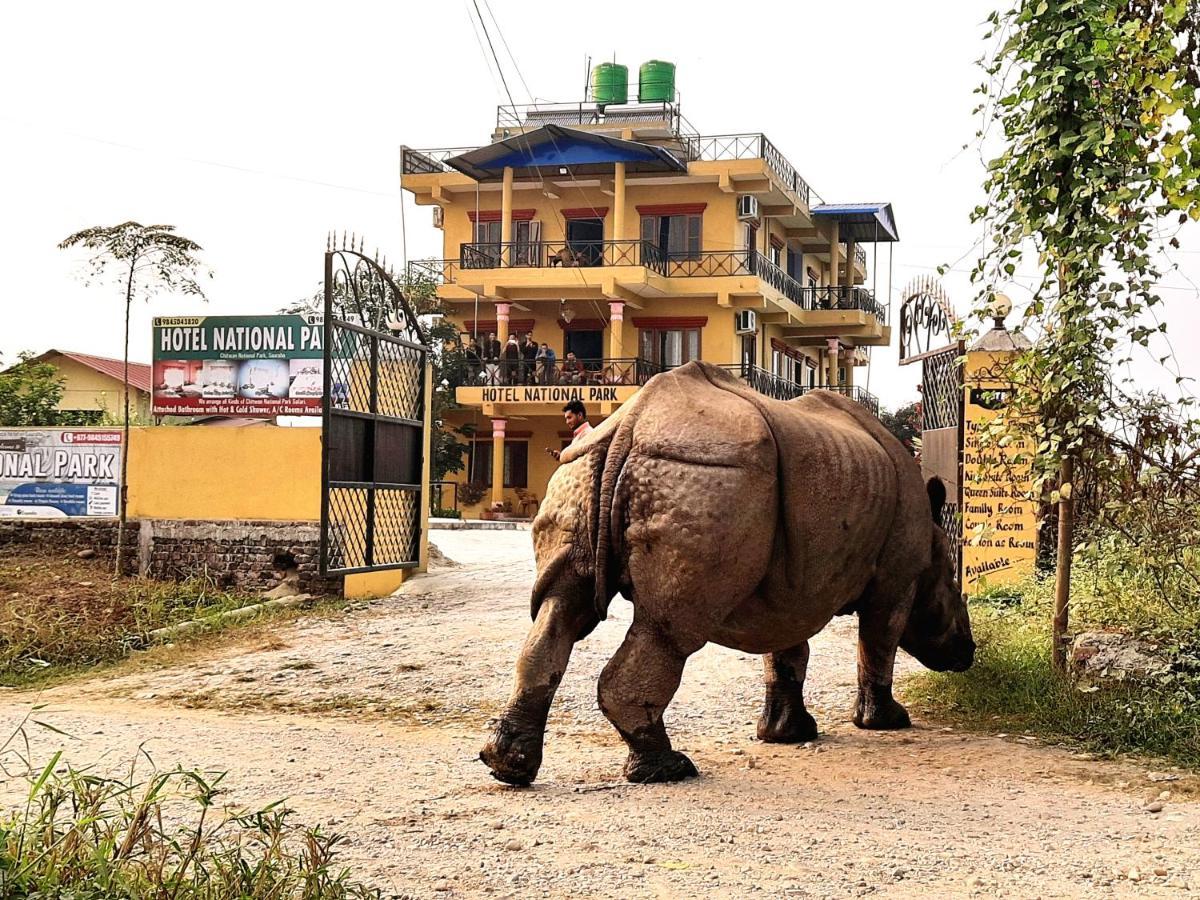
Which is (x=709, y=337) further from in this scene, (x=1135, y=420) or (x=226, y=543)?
(x=1135, y=420)

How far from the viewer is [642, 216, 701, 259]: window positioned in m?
35.2

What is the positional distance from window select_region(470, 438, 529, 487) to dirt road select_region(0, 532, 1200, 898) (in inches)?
1081

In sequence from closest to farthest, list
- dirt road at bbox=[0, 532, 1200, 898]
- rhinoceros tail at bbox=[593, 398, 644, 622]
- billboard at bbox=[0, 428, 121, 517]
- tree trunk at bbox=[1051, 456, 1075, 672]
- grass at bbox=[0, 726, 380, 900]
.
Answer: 1. grass at bbox=[0, 726, 380, 900]
2. dirt road at bbox=[0, 532, 1200, 898]
3. rhinoceros tail at bbox=[593, 398, 644, 622]
4. tree trunk at bbox=[1051, 456, 1075, 672]
5. billboard at bbox=[0, 428, 121, 517]

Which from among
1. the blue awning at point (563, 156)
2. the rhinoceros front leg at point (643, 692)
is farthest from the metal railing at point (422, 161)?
the rhinoceros front leg at point (643, 692)

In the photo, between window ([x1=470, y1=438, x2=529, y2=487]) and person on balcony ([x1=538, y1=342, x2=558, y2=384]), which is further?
window ([x1=470, y1=438, x2=529, y2=487])

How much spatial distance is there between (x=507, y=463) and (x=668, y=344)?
229 inches

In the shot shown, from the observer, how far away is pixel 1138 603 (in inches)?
306

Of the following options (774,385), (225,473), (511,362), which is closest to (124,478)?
(225,473)

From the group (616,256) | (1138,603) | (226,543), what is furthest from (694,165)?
(1138,603)

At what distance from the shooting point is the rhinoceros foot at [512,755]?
5.49m

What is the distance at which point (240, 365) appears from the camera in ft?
47.7

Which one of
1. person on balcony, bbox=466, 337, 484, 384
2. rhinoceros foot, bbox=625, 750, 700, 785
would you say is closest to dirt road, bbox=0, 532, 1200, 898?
rhinoceros foot, bbox=625, 750, 700, 785

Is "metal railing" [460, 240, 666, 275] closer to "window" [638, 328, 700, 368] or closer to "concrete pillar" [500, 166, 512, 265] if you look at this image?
"concrete pillar" [500, 166, 512, 265]

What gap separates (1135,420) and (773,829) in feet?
12.1
